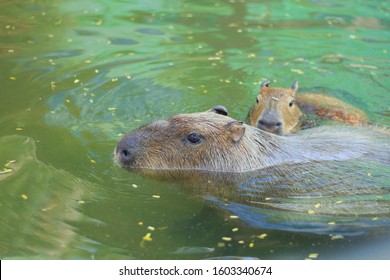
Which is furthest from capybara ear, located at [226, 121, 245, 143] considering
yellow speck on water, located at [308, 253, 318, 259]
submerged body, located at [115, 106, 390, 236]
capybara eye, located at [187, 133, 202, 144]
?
yellow speck on water, located at [308, 253, 318, 259]

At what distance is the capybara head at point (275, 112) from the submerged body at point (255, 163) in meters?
0.93

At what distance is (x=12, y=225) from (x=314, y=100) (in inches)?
204

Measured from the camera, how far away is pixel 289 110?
9109 millimetres

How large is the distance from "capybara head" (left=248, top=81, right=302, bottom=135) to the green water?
58cm

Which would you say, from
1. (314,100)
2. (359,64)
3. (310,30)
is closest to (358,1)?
(310,30)

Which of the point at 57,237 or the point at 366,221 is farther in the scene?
the point at 366,221

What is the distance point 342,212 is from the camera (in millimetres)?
6578

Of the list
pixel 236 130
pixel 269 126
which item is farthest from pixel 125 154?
pixel 269 126

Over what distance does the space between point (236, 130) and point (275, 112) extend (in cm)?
166

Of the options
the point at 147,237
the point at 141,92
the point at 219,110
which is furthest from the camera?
the point at 141,92

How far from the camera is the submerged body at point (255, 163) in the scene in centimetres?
686

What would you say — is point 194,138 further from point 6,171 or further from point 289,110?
point 289,110

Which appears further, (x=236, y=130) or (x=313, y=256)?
(x=236, y=130)
